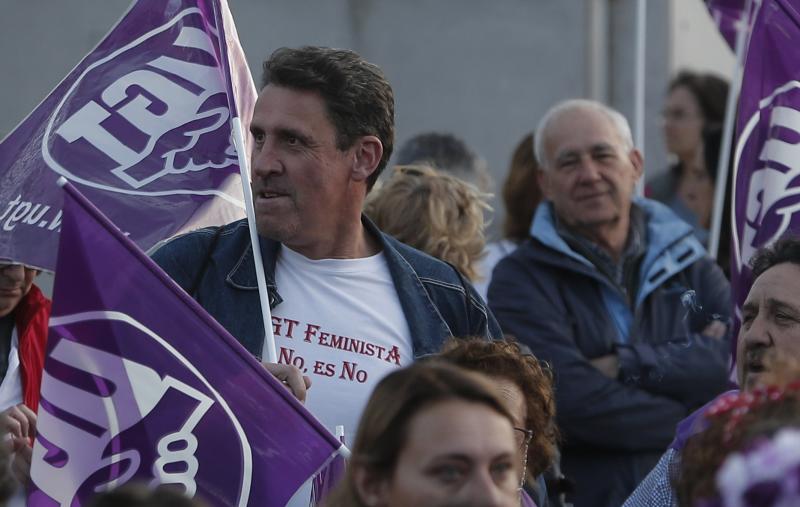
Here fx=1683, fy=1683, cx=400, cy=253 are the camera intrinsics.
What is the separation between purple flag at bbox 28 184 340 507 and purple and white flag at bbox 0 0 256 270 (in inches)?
25.6

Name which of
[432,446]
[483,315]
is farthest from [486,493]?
[483,315]

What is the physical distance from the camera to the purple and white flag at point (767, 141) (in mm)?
5020

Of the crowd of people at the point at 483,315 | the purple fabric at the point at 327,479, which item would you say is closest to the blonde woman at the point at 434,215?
the crowd of people at the point at 483,315

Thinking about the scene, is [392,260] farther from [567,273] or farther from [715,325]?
[715,325]

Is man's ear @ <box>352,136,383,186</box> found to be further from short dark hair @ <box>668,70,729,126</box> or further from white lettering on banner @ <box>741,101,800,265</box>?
short dark hair @ <box>668,70,729,126</box>

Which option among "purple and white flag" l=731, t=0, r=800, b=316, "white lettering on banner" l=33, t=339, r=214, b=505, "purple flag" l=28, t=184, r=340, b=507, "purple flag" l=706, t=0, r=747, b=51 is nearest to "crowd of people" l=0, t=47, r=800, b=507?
"purple flag" l=28, t=184, r=340, b=507

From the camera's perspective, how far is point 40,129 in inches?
173

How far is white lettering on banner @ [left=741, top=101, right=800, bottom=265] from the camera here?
502 cm

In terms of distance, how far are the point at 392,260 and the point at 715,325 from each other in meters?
1.71

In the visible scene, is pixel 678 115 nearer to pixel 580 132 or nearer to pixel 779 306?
pixel 580 132

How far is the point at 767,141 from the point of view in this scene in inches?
200

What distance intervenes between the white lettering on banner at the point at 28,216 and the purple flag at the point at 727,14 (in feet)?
10.6

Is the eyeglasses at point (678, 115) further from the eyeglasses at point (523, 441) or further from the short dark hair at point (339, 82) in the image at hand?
the eyeglasses at point (523, 441)

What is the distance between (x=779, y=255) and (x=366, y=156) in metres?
1.06
